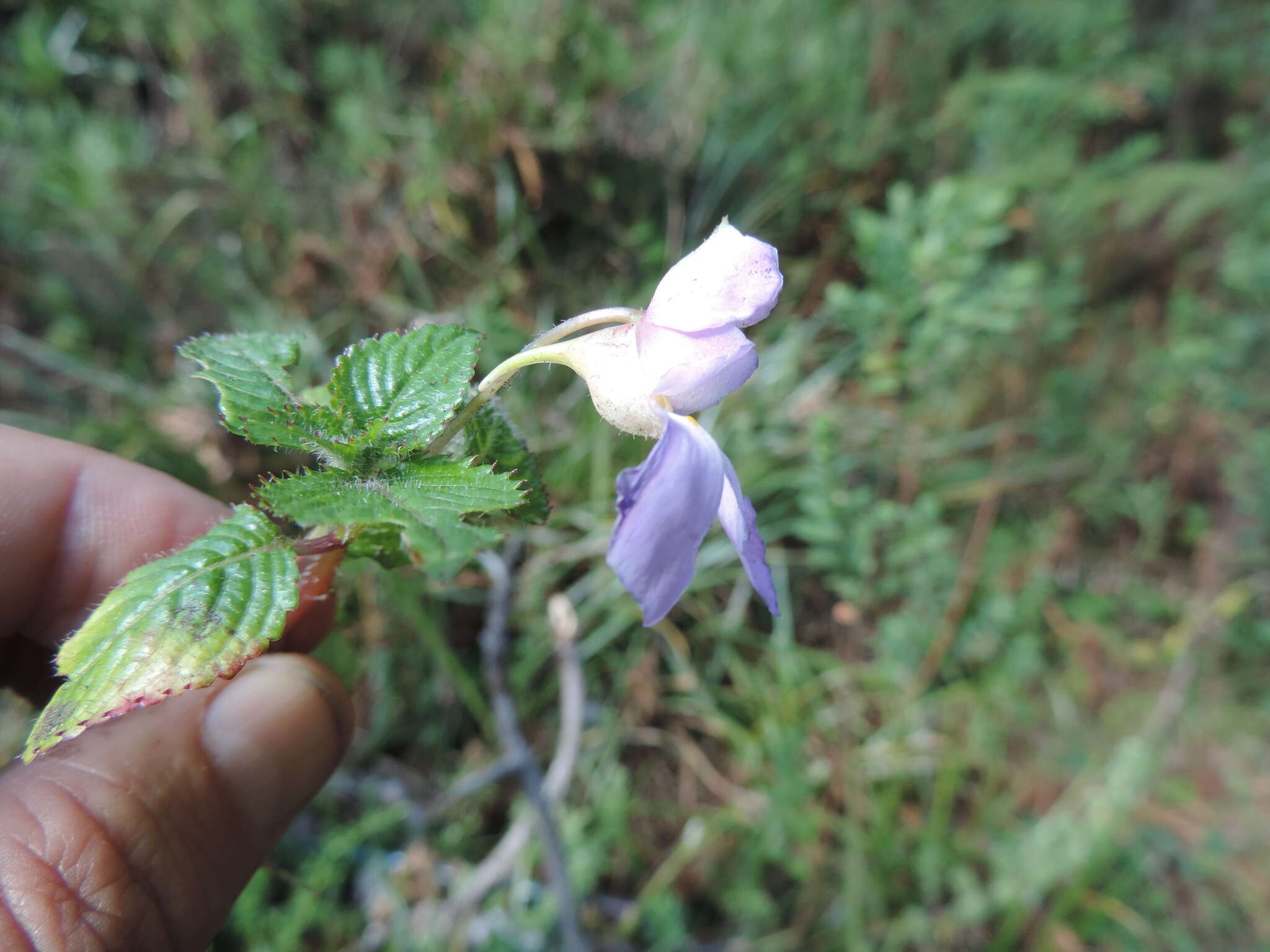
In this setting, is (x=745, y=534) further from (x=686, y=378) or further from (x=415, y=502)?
(x=415, y=502)

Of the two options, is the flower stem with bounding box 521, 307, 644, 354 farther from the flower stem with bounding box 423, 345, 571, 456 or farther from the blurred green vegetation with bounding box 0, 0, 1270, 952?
the blurred green vegetation with bounding box 0, 0, 1270, 952

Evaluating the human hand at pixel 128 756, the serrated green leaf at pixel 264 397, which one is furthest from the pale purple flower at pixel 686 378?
the human hand at pixel 128 756

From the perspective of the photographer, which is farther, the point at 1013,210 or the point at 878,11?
the point at 878,11

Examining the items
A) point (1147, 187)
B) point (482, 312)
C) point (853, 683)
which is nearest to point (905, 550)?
point (853, 683)

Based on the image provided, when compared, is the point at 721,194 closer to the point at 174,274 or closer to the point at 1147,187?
the point at 174,274

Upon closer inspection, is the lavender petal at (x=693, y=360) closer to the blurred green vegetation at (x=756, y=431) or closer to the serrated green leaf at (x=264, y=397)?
the serrated green leaf at (x=264, y=397)
